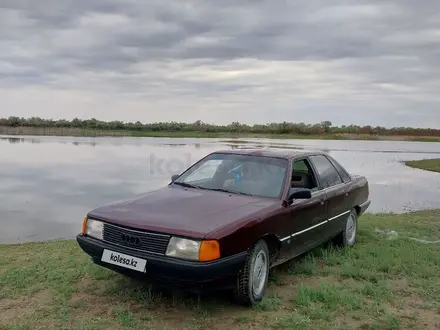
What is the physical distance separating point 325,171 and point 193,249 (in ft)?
10.3

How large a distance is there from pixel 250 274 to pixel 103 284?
1.76 metres

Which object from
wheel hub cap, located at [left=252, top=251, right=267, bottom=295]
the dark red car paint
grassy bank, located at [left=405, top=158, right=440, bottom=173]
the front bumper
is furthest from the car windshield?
grassy bank, located at [left=405, top=158, right=440, bottom=173]

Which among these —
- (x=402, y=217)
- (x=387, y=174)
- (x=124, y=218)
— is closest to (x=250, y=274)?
(x=124, y=218)

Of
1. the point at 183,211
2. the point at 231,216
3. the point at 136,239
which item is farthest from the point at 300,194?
the point at 136,239

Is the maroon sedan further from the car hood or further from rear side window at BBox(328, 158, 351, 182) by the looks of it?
rear side window at BBox(328, 158, 351, 182)

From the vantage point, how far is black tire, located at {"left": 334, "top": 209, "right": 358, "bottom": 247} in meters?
6.82

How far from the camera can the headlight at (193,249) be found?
12.7 feet

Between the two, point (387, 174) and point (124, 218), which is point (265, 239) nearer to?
point (124, 218)

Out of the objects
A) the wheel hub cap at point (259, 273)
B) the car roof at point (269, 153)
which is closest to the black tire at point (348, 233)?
the car roof at point (269, 153)

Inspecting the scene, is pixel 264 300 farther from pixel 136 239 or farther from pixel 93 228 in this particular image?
pixel 93 228

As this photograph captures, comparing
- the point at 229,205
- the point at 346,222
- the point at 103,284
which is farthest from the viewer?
the point at 346,222

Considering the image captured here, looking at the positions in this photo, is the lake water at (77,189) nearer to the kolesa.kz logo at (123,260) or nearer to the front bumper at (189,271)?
the front bumper at (189,271)

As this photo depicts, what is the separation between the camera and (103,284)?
198 inches

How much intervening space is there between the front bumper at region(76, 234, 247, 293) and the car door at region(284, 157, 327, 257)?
1.06 m
